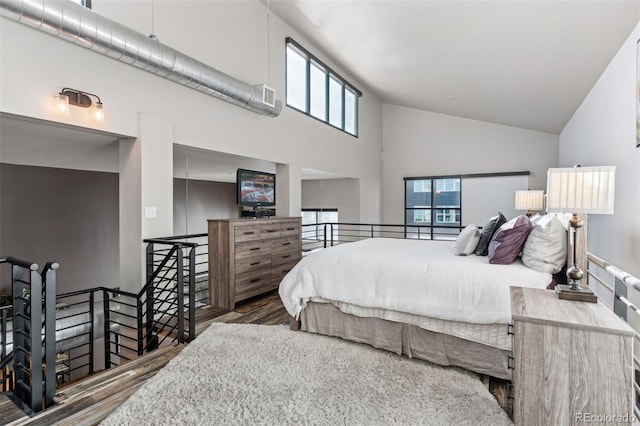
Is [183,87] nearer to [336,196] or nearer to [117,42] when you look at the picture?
[117,42]

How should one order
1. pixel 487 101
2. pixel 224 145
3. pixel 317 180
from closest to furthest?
1. pixel 224 145
2. pixel 487 101
3. pixel 317 180

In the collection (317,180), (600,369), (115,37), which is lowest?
(600,369)

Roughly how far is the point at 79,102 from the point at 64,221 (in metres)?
2.65

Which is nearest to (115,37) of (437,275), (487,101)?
(437,275)

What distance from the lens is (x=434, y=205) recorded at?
303 inches

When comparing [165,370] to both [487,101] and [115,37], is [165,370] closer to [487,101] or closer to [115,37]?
[115,37]

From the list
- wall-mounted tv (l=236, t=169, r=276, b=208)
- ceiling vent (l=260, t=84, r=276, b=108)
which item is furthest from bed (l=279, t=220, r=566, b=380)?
ceiling vent (l=260, t=84, r=276, b=108)

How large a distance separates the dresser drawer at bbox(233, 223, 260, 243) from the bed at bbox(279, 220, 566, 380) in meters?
1.13

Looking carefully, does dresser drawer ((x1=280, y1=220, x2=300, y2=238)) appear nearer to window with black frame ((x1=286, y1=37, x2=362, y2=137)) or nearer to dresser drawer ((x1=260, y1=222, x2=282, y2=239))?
dresser drawer ((x1=260, y1=222, x2=282, y2=239))

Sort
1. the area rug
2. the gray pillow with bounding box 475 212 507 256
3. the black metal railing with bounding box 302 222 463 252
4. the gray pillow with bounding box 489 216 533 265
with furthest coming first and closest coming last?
1. the black metal railing with bounding box 302 222 463 252
2. the gray pillow with bounding box 475 212 507 256
3. the gray pillow with bounding box 489 216 533 265
4. the area rug

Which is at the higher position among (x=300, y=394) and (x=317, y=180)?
(x=317, y=180)

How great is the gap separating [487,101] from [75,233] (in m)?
6.92

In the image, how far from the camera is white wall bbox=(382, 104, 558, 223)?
6.65 meters

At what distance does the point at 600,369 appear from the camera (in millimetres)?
1332
